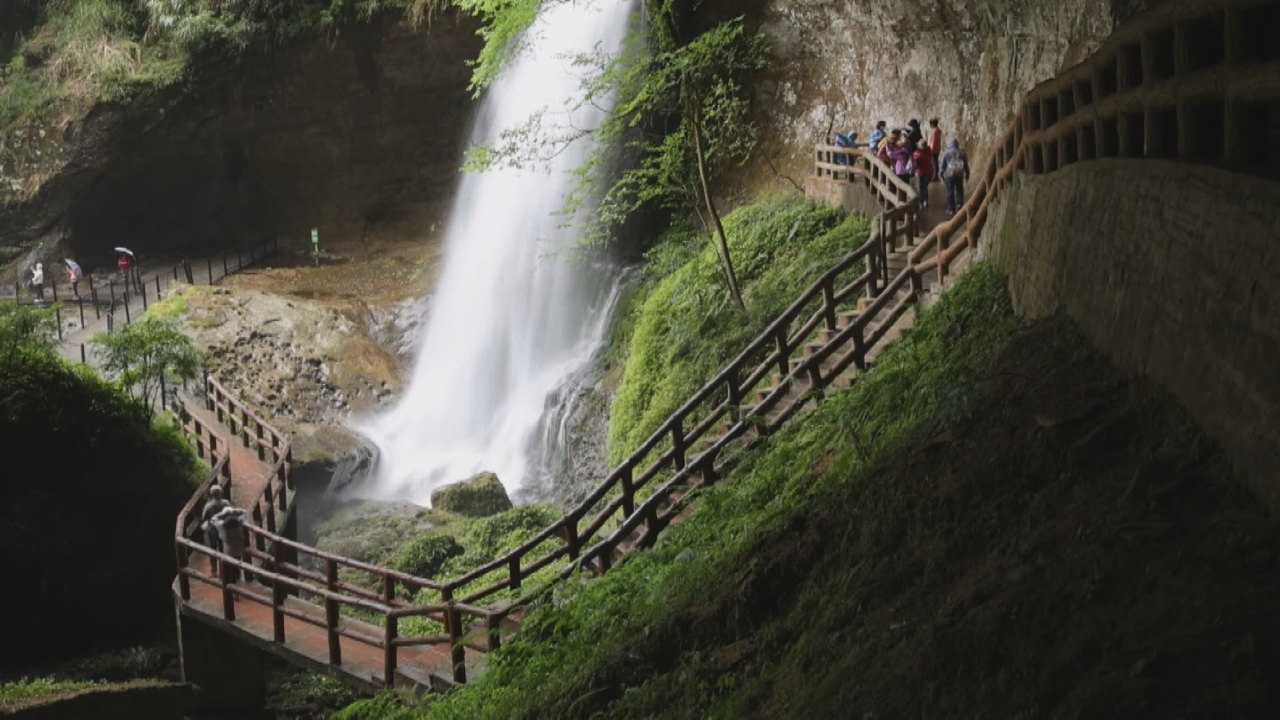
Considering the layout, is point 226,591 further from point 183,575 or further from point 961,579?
point 961,579

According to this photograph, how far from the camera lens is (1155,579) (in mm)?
4887

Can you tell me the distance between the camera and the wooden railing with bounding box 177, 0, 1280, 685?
22.2ft

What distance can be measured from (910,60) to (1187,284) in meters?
16.6

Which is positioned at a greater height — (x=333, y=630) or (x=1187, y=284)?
(x=1187, y=284)

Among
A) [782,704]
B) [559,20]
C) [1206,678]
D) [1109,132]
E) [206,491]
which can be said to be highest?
[559,20]

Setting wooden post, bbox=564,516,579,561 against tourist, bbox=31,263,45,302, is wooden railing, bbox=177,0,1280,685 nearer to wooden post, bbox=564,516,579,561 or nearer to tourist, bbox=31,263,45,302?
wooden post, bbox=564,516,579,561

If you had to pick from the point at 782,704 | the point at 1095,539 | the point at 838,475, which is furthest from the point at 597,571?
the point at 1095,539

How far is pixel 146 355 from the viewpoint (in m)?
19.1

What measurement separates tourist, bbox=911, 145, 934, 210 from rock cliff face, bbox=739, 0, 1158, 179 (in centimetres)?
150

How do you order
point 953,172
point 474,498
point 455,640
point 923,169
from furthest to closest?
1. point 474,498
2. point 923,169
3. point 953,172
4. point 455,640

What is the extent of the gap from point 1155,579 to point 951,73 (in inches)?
667

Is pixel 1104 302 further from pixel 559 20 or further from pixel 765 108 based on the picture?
pixel 559 20

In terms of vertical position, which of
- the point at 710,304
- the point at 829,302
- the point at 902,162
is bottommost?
the point at 710,304

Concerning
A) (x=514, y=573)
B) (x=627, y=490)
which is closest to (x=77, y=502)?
(x=514, y=573)
